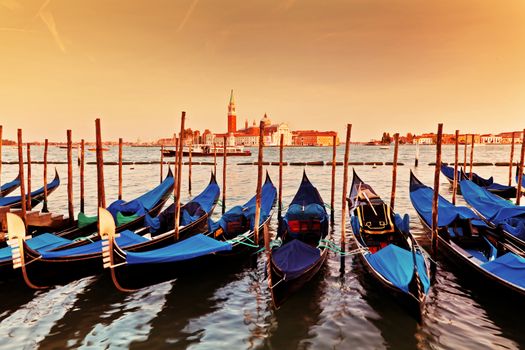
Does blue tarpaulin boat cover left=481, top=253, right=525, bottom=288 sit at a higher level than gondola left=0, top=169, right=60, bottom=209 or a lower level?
higher

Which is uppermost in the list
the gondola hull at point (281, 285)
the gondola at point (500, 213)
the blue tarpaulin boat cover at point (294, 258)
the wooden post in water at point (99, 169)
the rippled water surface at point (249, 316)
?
the wooden post in water at point (99, 169)

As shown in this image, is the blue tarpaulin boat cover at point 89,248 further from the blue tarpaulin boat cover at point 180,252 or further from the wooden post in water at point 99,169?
the wooden post in water at point 99,169

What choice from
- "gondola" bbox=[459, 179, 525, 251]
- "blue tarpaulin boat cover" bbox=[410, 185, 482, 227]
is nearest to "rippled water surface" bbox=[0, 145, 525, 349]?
"blue tarpaulin boat cover" bbox=[410, 185, 482, 227]

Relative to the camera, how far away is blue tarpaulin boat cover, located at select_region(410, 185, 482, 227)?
7381mm

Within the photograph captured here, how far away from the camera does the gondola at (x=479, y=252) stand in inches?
195

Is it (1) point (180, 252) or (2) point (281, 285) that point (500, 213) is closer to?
(2) point (281, 285)

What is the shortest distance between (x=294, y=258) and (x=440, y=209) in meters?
3.97

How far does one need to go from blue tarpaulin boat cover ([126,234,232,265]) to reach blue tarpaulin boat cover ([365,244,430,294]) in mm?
2360

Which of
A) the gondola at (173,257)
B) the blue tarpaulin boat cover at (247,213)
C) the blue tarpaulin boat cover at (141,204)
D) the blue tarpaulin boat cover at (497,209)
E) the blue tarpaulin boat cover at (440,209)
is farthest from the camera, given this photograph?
the blue tarpaulin boat cover at (141,204)

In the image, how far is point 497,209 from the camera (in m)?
8.99

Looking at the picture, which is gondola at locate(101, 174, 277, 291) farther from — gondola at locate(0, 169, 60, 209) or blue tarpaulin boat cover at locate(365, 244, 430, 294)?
gondola at locate(0, 169, 60, 209)

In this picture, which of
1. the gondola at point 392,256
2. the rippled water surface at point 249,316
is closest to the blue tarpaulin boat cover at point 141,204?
the rippled water surface at point 249,316

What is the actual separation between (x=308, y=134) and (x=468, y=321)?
5649 inches

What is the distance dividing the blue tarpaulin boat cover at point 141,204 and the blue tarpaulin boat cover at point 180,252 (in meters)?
3.81
